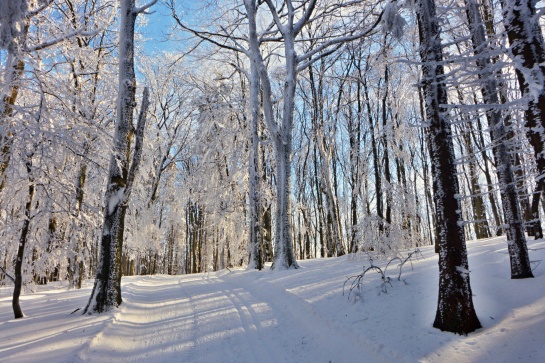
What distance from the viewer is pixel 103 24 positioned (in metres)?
11.1

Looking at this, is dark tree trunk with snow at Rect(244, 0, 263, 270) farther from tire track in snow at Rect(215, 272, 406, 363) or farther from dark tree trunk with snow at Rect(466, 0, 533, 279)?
dark tree trunk with snow at Rect(466, 0, 533, 279)

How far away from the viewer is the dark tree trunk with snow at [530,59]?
113 inches

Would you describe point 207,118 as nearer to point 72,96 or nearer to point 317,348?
point 72,96

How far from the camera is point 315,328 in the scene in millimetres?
4766

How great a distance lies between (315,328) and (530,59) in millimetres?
4237

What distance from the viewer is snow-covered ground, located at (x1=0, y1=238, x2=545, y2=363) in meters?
3.41

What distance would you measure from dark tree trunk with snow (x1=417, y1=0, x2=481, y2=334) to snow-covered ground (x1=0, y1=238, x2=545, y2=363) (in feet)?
0.74

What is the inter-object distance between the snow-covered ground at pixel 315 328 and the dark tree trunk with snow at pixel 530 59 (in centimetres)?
167

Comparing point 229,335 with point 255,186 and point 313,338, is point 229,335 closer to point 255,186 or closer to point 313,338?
point 313,338

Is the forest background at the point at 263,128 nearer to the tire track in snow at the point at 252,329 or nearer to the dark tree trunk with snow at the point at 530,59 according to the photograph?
the dark tree trunk with snow at the point at 530,59

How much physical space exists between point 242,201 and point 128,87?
11.5 m

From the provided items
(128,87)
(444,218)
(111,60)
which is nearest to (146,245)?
(111,60)

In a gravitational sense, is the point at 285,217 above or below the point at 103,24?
below

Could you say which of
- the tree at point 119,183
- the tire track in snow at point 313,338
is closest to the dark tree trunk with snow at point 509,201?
the tire track in snow at point 313,338
